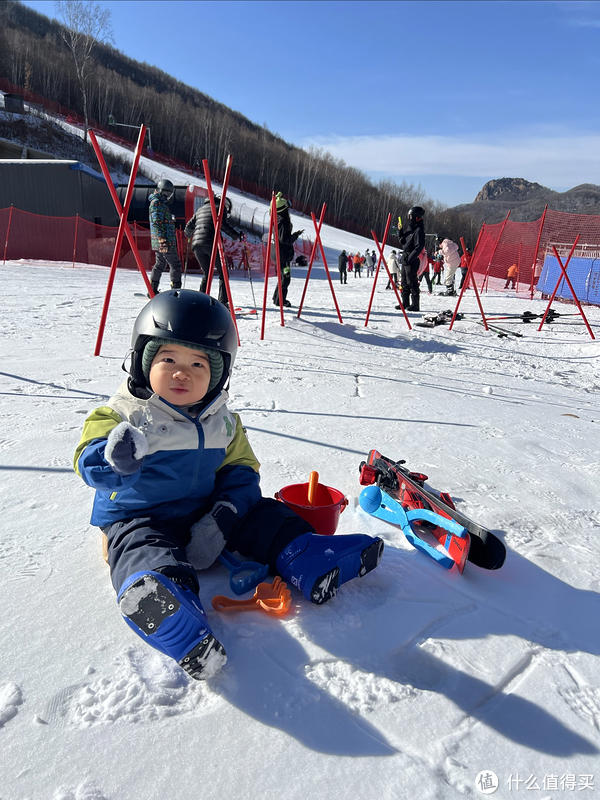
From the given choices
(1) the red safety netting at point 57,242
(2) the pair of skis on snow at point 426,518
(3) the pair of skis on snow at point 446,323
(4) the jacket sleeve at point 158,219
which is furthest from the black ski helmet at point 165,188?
(1) the red safety netting at point 57,242

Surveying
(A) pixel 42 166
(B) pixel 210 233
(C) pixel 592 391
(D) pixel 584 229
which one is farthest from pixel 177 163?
(C) pixel 592 391

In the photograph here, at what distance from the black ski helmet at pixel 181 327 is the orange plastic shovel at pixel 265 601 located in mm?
665

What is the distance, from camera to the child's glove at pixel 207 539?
1.68m

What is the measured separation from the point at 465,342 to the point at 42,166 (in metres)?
19.4

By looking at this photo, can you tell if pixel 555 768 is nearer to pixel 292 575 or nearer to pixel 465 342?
pixel 292 575

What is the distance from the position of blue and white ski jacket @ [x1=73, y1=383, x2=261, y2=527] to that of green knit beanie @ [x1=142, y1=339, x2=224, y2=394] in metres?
0.06

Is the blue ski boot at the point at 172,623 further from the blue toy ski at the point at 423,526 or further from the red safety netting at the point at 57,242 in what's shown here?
the red safety netting at the point at 57,242

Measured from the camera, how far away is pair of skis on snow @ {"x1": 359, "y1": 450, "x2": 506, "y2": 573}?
1.81 m

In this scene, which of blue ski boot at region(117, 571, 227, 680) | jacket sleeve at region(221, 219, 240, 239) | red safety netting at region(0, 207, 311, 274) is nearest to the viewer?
blue ski boot at region(117, 571, 227, 680)

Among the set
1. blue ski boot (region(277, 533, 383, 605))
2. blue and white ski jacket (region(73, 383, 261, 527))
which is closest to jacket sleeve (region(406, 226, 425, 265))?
blue and white ski jacket (region(73, 383, 261, 527))

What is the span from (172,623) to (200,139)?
5766cm

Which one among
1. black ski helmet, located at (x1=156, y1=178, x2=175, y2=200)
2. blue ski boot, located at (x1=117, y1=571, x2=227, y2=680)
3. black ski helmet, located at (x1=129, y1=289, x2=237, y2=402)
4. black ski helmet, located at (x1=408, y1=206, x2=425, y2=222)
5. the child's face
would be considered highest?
black ski helmet, located at (x1=408, y1=206, x2=425, y2=222)

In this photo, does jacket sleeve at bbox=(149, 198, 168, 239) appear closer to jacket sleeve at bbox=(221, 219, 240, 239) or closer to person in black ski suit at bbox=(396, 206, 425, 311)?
jacket sleeve at bbox=(221, 219, 240, 239)

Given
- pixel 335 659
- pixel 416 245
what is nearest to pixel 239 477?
pixel 335 659
